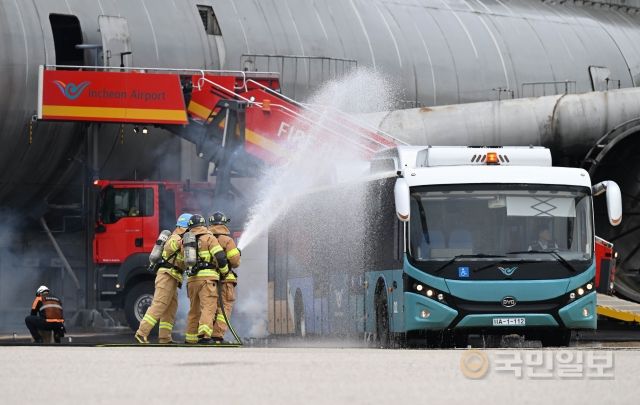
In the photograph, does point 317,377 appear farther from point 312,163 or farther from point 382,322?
point 312,163

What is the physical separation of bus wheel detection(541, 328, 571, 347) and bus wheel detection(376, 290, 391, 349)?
6.54 ft

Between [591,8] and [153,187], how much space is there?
85.9ft

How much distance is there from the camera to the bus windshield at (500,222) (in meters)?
18.4

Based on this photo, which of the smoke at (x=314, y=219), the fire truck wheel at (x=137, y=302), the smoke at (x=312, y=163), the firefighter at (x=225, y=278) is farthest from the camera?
the fire truck wheel at (x=137, y=302)

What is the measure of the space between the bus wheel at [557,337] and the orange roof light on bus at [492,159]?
8.01ft

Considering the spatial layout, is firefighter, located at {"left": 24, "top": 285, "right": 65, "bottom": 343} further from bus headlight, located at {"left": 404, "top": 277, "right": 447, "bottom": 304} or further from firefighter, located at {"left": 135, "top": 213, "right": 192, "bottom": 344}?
bus headlight, located at {"left": 404, "top": 277, "right": 447, "bottom": 304}

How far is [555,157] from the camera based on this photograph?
34.8 metres

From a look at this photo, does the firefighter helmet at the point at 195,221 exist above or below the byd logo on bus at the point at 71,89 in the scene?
below

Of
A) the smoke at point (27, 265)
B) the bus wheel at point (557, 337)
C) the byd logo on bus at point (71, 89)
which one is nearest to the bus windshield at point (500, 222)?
the bus wheel at point (557, 337)

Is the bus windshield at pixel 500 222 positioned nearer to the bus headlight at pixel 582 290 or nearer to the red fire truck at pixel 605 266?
the bus headlight at pixel 582 290

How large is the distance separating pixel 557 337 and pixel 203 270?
181 inches

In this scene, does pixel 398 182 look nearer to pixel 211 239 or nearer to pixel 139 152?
pixel 211 239

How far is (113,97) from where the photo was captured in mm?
30500

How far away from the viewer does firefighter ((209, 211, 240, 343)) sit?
1958 cm
